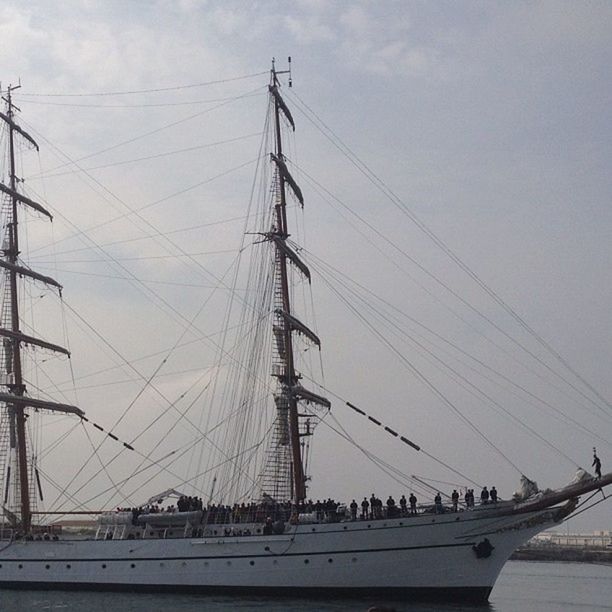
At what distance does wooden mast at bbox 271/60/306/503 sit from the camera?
48.0 metres

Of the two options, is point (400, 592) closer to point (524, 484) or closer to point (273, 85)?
point (524, 484)

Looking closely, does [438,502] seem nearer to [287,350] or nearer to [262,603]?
[262,603]

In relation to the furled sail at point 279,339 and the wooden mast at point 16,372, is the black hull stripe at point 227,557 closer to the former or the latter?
the wooden mast at point 16,372

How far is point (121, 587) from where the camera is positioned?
46719mm

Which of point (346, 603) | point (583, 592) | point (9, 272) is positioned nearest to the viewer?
point (346, 603)

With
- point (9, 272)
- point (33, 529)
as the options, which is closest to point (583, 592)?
point (33, 529)

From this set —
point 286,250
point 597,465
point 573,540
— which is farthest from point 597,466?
point 573,540

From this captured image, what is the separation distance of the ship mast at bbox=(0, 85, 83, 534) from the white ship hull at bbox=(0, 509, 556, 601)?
1225 centimetres

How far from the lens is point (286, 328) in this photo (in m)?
51.2

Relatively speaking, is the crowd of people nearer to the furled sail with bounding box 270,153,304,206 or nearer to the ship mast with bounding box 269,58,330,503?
the ship mast with bounding box 269,58,330,503

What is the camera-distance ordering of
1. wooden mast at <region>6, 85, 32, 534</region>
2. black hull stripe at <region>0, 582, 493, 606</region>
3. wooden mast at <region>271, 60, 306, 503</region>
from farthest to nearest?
wooden mast at <region>6, 85, 32, 534</region> < wooden mast at <region>271, 60, 306, 503</region> < black hull stripe at <region>0, 582, 493, 606</region>

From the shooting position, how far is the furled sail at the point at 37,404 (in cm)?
5378

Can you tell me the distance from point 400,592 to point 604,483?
9.94 m

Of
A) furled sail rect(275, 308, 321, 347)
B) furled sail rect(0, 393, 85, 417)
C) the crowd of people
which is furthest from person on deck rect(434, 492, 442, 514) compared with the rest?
furled sail rect(0, 393, 85, 417)
